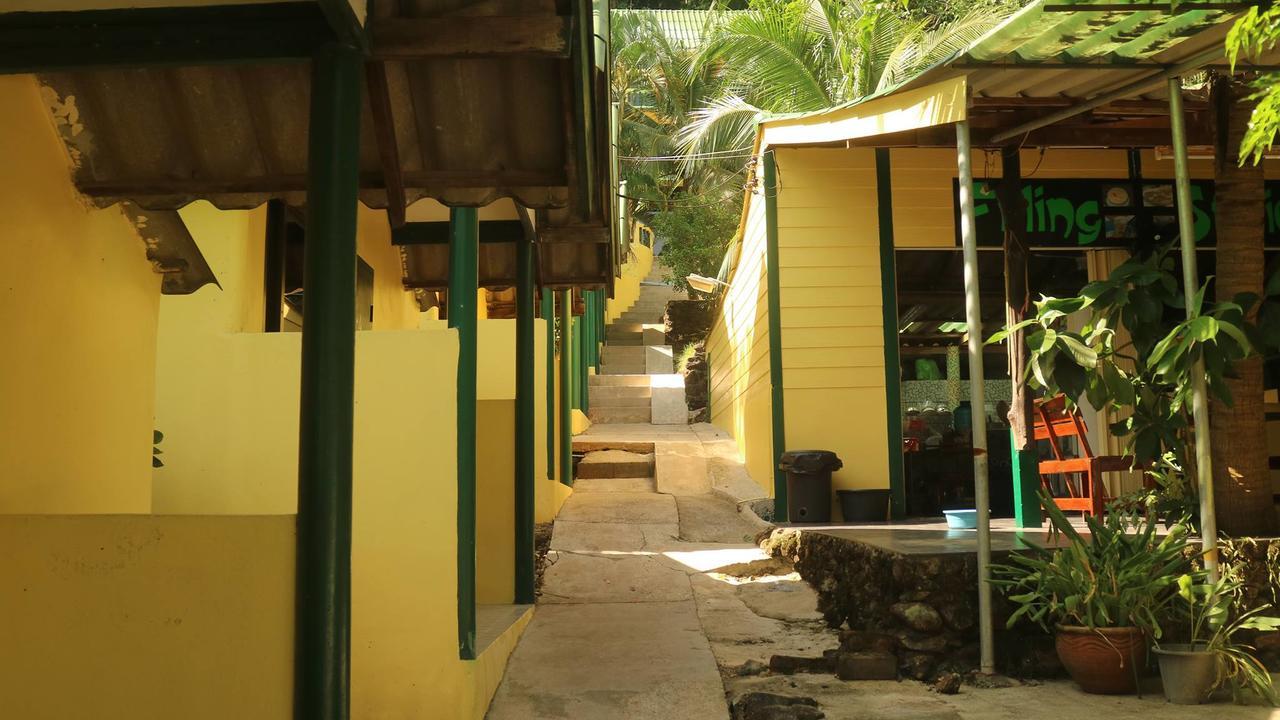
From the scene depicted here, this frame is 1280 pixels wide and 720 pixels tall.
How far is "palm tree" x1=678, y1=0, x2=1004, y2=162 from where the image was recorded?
16.9 meters

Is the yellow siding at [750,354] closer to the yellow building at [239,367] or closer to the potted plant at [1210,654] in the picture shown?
the yellow building at [239,367]

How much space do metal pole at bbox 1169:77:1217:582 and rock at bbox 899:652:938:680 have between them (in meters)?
1.49

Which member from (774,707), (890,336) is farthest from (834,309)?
(774,707)

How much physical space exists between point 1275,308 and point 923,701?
9.79ft

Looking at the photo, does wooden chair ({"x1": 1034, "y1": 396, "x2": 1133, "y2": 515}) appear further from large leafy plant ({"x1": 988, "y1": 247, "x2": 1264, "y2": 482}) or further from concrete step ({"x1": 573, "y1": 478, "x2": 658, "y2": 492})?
concrete step ({"x1": 573, "y1": 478, "x2": 658, "y2": 492})

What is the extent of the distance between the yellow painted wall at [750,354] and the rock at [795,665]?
4346 millimetres

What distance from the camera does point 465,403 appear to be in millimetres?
5414

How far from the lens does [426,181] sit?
16.1ft

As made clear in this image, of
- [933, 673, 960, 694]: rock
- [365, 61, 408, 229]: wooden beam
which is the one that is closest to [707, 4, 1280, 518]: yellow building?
[933, 673, 960, 694]: rock

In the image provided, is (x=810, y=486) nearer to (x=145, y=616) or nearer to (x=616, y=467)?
(x=616, y=467)

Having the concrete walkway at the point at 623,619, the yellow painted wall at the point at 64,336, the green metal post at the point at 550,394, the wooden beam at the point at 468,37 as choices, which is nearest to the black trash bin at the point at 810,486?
the concrete walkway at the point at 623,619

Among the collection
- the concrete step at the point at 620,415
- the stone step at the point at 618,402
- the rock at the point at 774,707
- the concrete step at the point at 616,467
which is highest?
the stone step at the point at 618,402

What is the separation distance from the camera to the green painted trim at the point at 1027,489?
805 centimetres

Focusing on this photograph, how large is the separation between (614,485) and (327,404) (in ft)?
30.9
